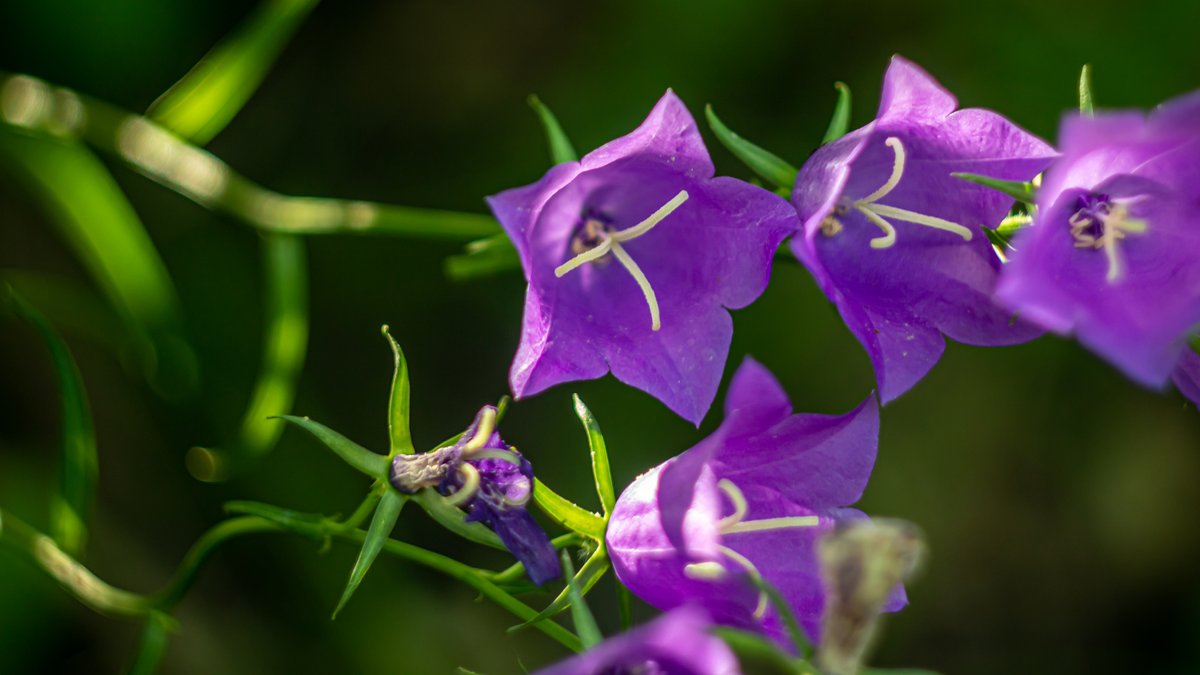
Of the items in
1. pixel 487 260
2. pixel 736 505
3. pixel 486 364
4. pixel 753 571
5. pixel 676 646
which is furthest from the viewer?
pixel 486 364

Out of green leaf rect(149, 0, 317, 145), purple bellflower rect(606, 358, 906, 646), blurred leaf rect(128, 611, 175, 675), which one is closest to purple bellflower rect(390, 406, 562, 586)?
purple bellflower rect(606, 358, 906, 646)

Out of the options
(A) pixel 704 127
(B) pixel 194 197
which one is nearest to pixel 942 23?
(A) pixel 704 127

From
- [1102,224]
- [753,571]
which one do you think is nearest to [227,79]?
[753,571]

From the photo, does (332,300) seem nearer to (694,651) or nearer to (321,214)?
(321,214)

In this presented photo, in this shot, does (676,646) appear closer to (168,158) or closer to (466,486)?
(466,486)

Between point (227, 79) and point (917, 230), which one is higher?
point (227, 79)

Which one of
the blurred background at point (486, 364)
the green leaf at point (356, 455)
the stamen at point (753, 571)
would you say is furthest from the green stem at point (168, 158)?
the stamen at point (753, 571)

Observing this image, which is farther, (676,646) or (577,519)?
(577,519)

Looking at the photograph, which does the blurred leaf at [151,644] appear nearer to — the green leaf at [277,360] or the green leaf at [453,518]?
the green leaf at [277,360]
